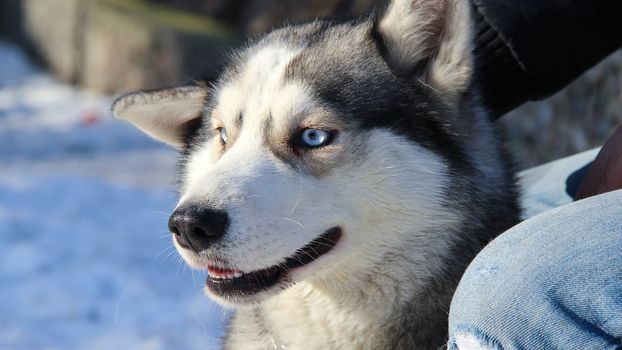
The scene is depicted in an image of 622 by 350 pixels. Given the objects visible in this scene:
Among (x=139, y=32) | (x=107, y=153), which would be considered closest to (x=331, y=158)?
(x=107, y=153)

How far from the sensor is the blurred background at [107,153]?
4508 mm

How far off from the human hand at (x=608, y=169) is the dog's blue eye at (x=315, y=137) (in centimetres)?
63

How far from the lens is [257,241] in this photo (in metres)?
1.98

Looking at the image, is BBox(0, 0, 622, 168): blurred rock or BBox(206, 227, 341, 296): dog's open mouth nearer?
BBox(206, 227, 341, 296): dog's open mouth

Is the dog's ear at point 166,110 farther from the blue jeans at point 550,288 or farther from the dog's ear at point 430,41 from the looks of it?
the blue jeans at point 550,288

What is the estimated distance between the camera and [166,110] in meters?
2.54

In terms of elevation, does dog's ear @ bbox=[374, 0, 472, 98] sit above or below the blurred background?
above

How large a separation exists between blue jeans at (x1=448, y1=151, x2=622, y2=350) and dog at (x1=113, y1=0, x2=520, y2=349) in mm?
372

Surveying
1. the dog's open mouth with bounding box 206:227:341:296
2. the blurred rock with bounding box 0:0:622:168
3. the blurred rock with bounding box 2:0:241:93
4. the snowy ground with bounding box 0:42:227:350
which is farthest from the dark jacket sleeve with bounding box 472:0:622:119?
the blurred rock with bounding box 2:0:241:93

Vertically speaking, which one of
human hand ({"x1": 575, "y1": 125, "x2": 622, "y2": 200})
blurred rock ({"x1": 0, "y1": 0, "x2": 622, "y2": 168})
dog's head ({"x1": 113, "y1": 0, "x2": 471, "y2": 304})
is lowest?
blurred rock ({"x1": 0, "y1": 0, "x2": 622, "y2": 168})

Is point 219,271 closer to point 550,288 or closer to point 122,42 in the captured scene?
point 550,288

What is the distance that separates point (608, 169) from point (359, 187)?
1.86ft

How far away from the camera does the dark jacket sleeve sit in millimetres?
2500

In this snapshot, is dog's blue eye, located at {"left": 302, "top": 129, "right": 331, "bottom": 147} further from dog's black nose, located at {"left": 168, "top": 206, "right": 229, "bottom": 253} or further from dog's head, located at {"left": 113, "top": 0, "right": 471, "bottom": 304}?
dog's black nose, located at {"left": 168, "top": 206, "right": 229, "bottom": 253}
